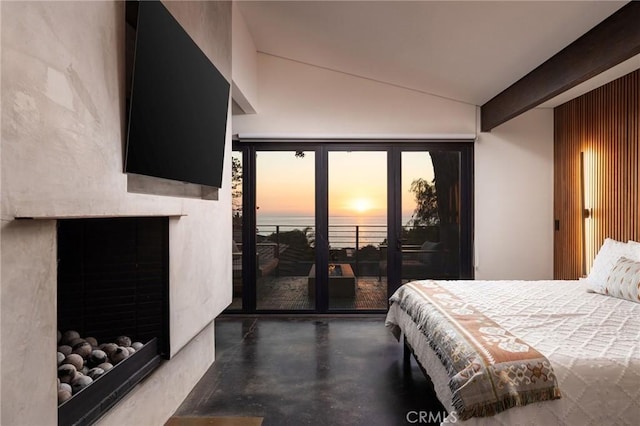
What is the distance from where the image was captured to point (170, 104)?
6.59 ft

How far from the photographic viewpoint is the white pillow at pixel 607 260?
302 centimetres

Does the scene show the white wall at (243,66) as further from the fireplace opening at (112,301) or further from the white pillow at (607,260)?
the white pillow at (607,260)

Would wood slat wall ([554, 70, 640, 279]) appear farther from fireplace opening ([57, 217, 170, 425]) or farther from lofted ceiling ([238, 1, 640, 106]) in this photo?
fireplace opening ([57, 217, 170, 425])

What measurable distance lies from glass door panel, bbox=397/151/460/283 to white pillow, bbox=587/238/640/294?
67.3 inches

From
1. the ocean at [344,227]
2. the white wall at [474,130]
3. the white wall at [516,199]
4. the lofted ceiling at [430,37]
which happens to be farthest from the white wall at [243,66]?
the white wall at [516,199]

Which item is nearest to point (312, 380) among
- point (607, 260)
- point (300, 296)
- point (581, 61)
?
point (300, 296)

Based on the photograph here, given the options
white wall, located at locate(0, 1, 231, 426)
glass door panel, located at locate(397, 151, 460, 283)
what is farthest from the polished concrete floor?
glass door panel, located at locate(397, 151, 460, 283)

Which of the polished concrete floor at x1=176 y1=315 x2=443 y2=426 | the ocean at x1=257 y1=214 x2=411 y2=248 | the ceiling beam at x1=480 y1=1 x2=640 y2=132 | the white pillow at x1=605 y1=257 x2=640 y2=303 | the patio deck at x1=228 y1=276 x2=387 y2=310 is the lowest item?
the polished concrete floor at x1=176 y1=315 x2=443 y2=426

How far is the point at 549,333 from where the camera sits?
2.09m

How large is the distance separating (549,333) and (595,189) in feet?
8.49

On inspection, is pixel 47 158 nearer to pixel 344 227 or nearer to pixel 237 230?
pixel 237 230

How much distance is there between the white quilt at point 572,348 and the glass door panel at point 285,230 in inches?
76.1

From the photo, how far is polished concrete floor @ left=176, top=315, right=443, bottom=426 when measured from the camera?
2451mm

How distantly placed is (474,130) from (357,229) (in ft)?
6.14
